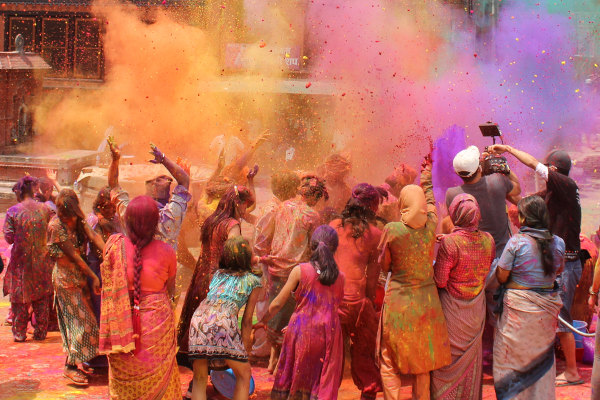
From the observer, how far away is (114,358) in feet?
16.0

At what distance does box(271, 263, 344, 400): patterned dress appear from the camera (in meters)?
5.18

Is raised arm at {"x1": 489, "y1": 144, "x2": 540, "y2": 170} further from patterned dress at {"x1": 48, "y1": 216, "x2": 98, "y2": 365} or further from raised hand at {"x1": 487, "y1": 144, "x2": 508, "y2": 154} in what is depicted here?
A: patterned dress at {"x1": 48, "y1": 216, "x2": 98, "y2": 365}

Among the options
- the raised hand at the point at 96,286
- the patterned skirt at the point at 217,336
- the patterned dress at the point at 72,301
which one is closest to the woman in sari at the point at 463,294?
the patterned skirt at the point at 217,336

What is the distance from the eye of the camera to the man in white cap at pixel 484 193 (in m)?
5.99

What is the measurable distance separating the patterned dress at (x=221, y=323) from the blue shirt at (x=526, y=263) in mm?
1872

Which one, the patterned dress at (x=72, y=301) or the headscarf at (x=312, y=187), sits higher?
the headscarf at (x=312, y=187)

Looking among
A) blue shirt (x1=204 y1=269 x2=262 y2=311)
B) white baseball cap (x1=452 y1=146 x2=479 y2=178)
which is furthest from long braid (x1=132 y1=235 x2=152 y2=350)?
white baseball cap (x1=452 y1=146 x2=479 y2=178)

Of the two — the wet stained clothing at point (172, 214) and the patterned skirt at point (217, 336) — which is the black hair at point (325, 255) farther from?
the wet stained clothing at point (172, 214)

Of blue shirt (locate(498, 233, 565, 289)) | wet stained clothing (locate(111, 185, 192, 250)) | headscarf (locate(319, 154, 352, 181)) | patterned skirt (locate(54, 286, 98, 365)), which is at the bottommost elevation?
patterned skirt (locate(54, 286, 98, 365))

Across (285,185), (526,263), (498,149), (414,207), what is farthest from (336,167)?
(526,263)

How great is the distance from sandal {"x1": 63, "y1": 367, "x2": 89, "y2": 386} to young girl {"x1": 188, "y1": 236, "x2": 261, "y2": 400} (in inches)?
54.1

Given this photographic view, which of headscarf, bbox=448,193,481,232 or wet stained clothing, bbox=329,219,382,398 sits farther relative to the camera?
wet stained clothing, bbox=329,219,382,398

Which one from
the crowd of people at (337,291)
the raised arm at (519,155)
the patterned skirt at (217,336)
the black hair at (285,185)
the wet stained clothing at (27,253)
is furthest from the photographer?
the wet stained clothing at (27,253)

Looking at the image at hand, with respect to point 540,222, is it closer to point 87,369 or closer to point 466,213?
point 466,213
